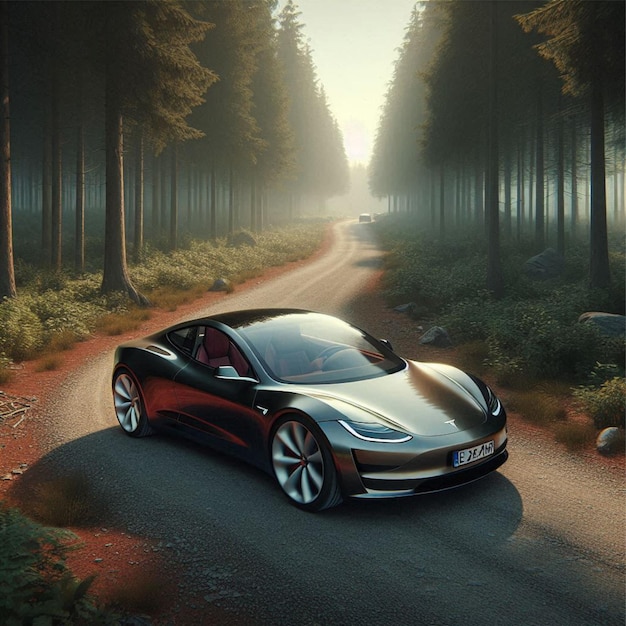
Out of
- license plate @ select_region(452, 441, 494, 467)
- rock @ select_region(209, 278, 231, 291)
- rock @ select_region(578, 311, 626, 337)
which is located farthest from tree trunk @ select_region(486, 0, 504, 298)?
license plate @ select_region(452, 441, 494, 467)

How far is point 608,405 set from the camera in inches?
326

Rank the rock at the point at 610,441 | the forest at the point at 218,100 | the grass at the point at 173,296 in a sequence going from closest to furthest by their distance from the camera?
the rock at the point at 610,441 → the forest at the point at 218,100 → the grass at the point at 173,296

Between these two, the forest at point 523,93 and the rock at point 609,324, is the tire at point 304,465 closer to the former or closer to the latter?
the rock at point 609,324

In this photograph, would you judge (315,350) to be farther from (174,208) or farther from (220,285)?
(174,208)

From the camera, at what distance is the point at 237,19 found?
100 feet

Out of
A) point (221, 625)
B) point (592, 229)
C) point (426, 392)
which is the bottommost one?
point (221, 625)

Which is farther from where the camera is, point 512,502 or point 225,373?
point 225,373

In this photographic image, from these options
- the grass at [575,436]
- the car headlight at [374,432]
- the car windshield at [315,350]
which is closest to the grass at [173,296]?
the car windshield at [315,350]

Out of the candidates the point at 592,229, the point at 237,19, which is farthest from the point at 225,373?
the point at 237,19

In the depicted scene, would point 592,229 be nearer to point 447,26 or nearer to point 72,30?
point 447,26

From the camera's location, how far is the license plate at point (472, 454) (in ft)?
17.3

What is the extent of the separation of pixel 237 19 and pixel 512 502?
30.0 metres

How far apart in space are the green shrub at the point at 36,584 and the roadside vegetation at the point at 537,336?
5794mm

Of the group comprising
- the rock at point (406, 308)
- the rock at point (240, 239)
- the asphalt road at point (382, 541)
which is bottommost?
the asphalt road at point (382, 541)
